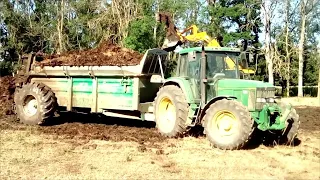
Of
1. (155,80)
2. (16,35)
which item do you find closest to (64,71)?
(155,80)

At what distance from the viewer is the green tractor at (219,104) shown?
8.43m

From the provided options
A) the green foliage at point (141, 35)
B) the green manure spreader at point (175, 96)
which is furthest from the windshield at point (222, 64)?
the green foliage at point (141, 35)

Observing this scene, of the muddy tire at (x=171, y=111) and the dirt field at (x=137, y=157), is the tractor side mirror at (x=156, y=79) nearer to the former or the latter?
the muddy tire at (x=171, y=111)

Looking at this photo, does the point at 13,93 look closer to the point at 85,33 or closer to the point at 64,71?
the point at 64,71

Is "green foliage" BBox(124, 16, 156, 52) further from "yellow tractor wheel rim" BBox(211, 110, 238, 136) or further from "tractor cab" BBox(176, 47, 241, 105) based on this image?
"yellow tractor wheel rim" BBox(211, 110, 238, 136)

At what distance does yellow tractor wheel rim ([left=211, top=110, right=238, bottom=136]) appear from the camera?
855 centimetres

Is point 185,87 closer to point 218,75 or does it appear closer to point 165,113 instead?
point 218,75

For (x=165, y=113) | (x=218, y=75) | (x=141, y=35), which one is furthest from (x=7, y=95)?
(x=141, y=35)

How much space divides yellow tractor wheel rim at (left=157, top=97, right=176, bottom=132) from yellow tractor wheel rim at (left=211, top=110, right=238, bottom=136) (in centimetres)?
156

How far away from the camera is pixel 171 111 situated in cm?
1018

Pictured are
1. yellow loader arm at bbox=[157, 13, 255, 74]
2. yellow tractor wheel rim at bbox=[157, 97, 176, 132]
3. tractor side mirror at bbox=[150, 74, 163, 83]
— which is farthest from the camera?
yellow loader arm at bbox=[157, 13, 255, 74]

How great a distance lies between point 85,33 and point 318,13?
73.3 ft

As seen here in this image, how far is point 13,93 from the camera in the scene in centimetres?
1375

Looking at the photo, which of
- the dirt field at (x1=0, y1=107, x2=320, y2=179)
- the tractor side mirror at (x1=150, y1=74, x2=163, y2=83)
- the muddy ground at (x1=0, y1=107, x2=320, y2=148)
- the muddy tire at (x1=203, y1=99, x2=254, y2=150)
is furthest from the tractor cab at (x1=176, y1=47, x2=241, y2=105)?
the muddy ground at (x1=0, y1=107, x2=320, y2=148)
